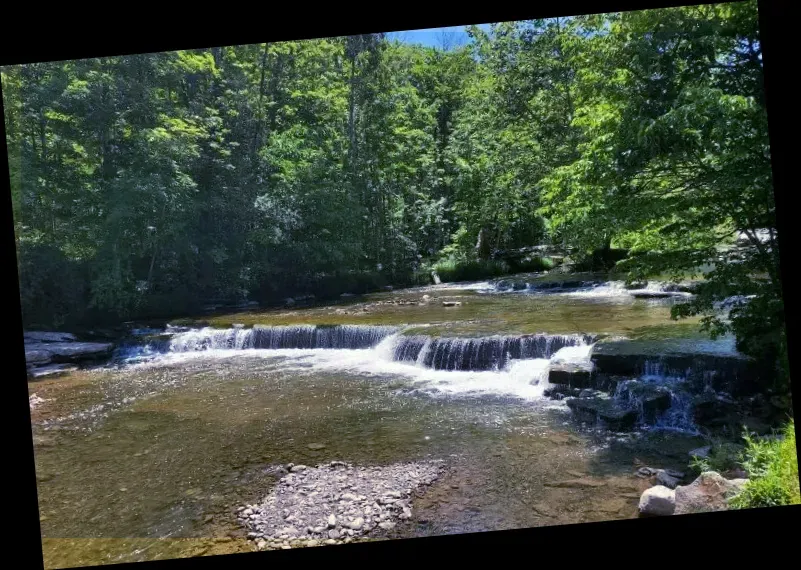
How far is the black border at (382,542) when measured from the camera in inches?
55.8

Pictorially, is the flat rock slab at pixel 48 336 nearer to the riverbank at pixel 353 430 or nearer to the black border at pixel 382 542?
the riverbank at pixel 353 430

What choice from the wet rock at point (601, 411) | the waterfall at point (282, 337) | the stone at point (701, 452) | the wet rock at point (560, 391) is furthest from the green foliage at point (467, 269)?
the stone at point (701, 452)

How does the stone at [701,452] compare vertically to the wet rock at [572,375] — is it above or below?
below

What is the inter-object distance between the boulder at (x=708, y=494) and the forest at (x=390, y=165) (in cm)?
135

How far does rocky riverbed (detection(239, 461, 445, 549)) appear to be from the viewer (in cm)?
291

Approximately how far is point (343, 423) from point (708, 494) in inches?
107

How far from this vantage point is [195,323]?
7.78 meters

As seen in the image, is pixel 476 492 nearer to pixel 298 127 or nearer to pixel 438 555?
pixel 438 555

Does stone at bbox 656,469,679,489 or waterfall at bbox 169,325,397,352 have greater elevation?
waterfall at bbox 169,325,397,352

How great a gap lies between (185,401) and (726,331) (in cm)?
502

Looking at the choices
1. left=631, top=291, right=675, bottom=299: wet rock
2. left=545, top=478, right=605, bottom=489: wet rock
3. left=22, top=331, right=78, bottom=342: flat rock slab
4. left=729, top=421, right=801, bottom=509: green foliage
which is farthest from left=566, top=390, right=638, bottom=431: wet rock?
left=22, top=331, right=78, bottom=342: flat rock slab

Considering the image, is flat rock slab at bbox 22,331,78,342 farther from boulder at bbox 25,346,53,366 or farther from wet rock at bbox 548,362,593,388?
wet rock at bbox 548,362,593,388

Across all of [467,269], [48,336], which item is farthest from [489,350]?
[48,336]

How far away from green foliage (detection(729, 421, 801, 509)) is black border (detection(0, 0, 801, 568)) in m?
1.07
